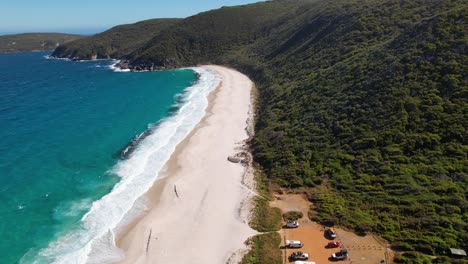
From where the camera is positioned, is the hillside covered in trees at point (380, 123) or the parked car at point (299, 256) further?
the hillside covered in trees at point (380, 123)

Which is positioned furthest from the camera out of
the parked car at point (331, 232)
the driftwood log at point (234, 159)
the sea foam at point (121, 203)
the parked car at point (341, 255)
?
the driftwood log at point (234, 159)

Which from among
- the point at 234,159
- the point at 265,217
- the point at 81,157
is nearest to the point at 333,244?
the point at 265,217

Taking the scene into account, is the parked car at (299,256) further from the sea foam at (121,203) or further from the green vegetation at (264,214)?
the sea foam at (121,203)

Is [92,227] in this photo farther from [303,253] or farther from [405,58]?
[405,58]

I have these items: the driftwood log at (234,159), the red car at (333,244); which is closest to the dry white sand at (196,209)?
the driftwood log at (234,159)

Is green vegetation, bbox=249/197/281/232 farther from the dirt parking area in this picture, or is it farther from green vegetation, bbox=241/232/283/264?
the dirt parking area


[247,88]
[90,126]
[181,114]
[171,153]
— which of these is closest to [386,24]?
[247,88]

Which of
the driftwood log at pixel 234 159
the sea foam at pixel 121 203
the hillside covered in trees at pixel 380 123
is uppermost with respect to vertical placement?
the hillside covered in trees at pixel 380 123

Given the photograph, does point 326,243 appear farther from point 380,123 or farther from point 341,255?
point 380,123

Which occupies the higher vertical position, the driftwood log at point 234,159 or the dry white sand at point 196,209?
the driftwood log at point 234,159
